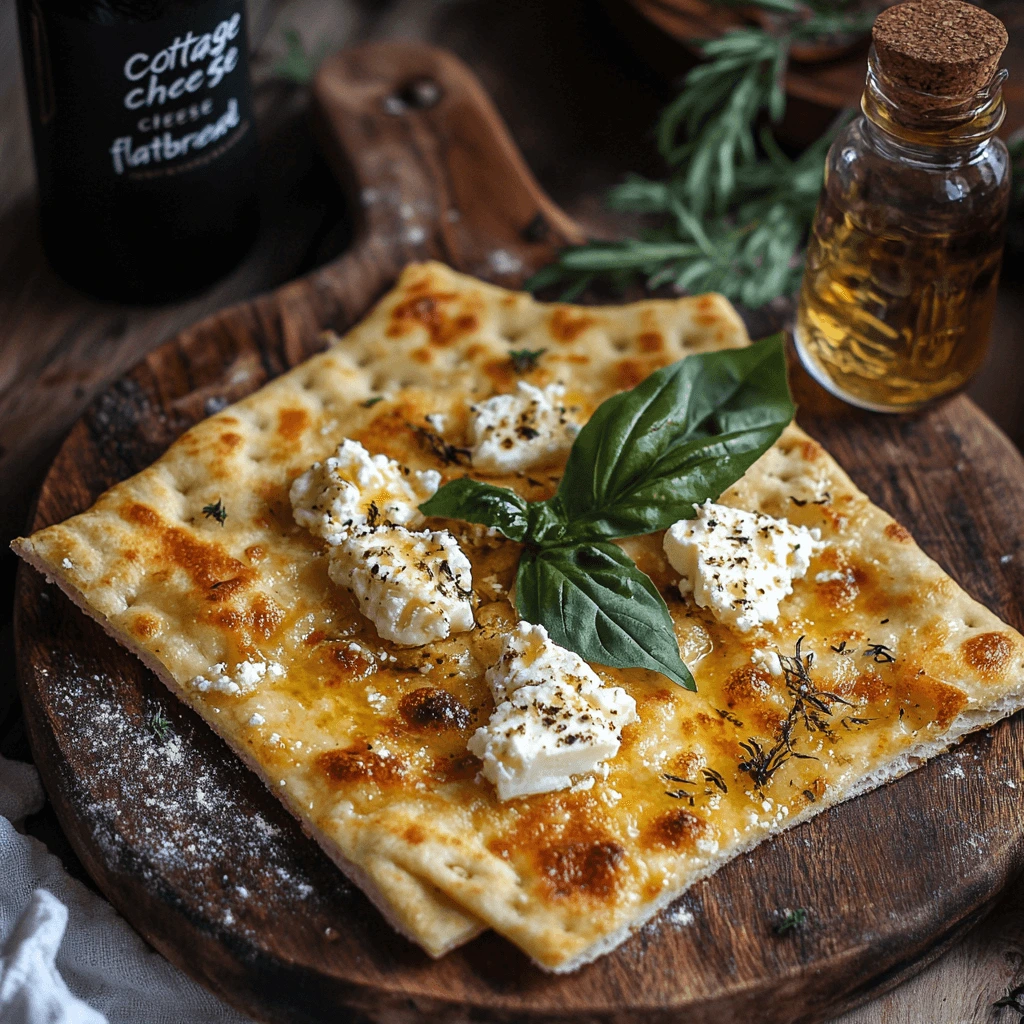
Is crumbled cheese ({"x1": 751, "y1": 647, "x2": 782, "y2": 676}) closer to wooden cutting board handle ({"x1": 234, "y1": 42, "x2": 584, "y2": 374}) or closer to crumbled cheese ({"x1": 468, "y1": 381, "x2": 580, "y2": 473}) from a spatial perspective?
crumbled cheese ({"x1": 468, "y1": 381, "x2": 580, "y2": 473})

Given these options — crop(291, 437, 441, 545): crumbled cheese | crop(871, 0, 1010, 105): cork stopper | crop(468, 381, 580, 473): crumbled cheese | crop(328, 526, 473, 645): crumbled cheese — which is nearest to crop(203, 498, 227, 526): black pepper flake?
crop(291, 437, 441, 545): crumbled cheese

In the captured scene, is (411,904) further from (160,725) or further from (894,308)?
(894,308)

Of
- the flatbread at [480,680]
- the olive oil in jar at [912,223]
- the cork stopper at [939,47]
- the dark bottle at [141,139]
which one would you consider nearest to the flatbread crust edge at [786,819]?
the flatbread at [480,680]

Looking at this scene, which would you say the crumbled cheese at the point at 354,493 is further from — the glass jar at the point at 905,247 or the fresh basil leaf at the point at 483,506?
the glass jar at the point at 905,247

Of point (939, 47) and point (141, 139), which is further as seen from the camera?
point (141, 139)

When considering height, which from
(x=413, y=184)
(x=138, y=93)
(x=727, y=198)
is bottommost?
(x=727, y=198)

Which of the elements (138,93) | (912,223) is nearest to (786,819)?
(912,223)

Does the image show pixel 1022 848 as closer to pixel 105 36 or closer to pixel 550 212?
pixel 550 212
